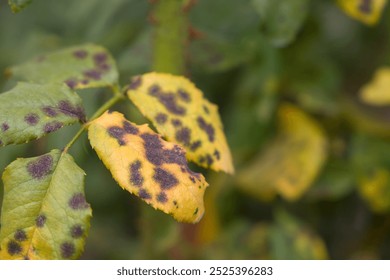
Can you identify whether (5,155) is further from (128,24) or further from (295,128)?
(295,128)

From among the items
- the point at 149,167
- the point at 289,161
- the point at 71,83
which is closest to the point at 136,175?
the point at 149,167

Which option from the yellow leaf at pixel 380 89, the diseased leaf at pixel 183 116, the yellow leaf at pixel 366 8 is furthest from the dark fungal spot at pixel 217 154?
the yellow leaf at pixel 380 89

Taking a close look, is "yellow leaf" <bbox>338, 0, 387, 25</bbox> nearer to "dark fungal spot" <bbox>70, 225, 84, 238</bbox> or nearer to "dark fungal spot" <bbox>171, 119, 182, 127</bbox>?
"dark fungal spot" <bbox>171, 119, 182, 127</bbox>

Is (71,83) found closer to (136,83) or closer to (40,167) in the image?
(136,83)

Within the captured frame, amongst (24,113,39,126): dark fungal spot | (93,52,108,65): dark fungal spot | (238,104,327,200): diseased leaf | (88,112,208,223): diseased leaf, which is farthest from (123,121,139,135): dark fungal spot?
(238,104,327,200): diseased leaf

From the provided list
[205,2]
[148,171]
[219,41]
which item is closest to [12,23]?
[205,2]
